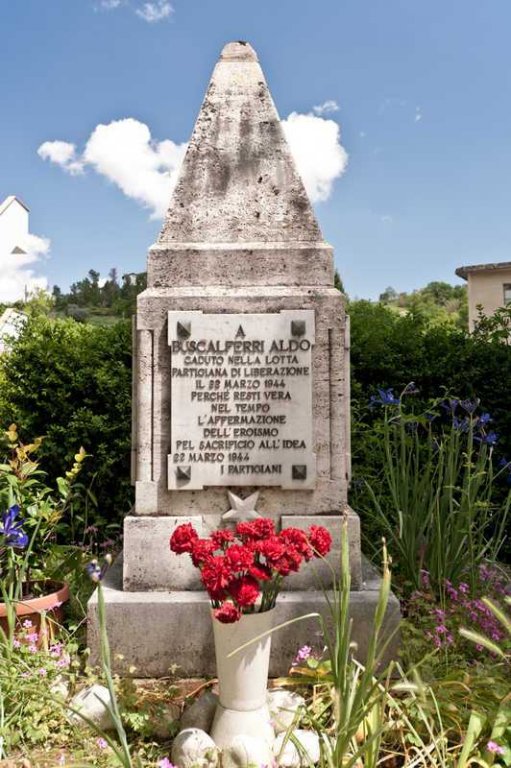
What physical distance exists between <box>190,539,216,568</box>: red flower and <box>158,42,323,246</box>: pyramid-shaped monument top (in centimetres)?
163

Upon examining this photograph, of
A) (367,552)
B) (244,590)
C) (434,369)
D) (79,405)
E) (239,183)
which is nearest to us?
(244,590)

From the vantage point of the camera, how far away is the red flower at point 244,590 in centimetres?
228

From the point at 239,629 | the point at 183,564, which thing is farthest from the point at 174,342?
the point at 239,629

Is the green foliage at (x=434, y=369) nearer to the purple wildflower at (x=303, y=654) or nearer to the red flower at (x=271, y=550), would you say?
the purple wildflower at (x=303, y=654)

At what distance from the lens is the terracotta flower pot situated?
3184 millimetres

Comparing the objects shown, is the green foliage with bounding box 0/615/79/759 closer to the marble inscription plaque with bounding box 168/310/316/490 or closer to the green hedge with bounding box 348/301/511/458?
the marble inscription plaque with bounding box 168/310/316/490

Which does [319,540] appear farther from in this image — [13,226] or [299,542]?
[13,226]

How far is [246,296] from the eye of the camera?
3.24 meters

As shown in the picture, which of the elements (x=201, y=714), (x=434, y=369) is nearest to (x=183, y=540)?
(x=201, y=714)

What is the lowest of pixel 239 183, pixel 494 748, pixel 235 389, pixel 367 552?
pixel 494 748

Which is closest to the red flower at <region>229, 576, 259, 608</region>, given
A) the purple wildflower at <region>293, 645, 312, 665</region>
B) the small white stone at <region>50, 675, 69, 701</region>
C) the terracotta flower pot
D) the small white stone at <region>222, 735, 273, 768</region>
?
the small white stone at <region>222, 735, 273, 768</region>

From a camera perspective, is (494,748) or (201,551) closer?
(494,748)

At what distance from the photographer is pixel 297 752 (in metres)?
2.38

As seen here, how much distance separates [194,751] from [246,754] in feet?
0.65
